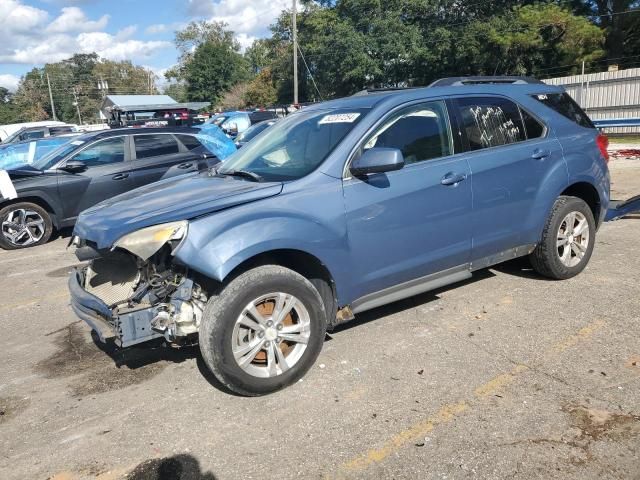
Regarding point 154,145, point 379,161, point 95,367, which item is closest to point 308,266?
point 379,161

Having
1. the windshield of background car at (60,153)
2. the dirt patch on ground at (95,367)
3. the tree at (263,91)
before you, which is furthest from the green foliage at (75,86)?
the dirt patch on ground at (95,367)

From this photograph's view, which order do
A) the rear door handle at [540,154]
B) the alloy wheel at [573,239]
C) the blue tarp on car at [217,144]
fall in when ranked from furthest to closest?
1. the blue tarp on car at [217,144]
2. the alloy wheel at [573,239]
3. the rear door handle at [540,154]

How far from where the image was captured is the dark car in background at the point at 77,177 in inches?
331

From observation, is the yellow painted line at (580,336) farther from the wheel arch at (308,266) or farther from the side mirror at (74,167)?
the side mirror at (74,167)

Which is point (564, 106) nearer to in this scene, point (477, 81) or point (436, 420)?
point (477, 81)

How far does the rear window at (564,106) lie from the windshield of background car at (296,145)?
2.04 metres

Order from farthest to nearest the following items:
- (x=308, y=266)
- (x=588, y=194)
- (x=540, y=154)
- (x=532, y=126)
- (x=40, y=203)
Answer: (x=40, y=203), (x=588, y=194), (x=532, y=126), (x=540, y=154), (x=308, y=266)

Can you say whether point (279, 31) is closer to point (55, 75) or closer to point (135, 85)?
point (135, 85)

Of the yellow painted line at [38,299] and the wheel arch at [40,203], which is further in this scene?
the wheel arch at [40,203]

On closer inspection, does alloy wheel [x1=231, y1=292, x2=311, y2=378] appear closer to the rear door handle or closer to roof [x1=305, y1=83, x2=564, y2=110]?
roof [x1=305, y1=83, x2=564, y2=110]

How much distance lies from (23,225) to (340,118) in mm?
6520

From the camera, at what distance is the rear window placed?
5012 mm

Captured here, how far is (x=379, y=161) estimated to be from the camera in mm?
3574

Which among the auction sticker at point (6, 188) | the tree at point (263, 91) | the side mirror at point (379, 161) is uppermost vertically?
the tree at point (263, 91)
